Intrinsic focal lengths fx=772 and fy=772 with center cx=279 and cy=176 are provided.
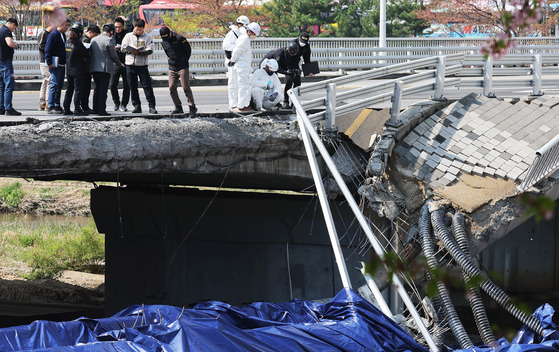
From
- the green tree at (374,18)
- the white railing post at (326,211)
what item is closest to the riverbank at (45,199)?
the green tree at (374,18)

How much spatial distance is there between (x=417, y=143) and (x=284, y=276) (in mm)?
3496

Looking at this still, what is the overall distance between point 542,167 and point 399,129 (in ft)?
6.47

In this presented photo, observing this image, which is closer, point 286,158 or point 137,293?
point 286,158

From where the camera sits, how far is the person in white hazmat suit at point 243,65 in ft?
36.9

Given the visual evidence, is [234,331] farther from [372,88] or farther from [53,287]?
[53,287]

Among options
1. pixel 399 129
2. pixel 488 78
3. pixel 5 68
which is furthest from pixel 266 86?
pixel 5 68

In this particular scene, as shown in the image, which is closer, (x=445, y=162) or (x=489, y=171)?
(x=489, y=171)

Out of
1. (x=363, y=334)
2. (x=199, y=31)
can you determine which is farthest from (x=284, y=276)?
(x=199, y=31)

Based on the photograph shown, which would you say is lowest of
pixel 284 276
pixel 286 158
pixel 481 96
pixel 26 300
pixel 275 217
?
pixel 26 300

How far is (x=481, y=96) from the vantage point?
→ 11.7 metres

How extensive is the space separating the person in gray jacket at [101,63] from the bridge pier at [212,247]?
194cm

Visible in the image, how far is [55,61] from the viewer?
11320 mm

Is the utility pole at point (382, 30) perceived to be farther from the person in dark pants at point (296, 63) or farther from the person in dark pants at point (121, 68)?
the person in dark pants at point (121, 68)

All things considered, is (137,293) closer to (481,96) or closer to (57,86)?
(57,86)
